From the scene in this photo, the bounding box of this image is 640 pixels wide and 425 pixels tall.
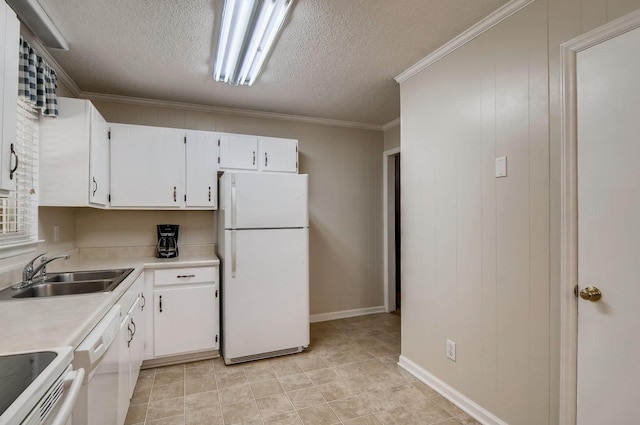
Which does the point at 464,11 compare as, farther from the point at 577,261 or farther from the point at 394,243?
the point at 394,243

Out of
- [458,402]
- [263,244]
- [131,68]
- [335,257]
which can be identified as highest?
[131,68]

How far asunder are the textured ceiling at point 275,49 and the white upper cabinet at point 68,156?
452 mm

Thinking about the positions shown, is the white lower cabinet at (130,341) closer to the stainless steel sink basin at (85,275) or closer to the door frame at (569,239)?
the stainless steel sink basin at (85,275)

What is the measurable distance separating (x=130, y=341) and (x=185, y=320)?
2.31ft

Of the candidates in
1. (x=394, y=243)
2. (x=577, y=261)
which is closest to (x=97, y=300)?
(x=577, y=261)

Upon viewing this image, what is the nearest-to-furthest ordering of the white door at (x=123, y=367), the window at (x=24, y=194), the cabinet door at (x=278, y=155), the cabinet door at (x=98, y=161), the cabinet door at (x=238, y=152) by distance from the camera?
the white door at (x=123, y=367)
the window at (x=24, y=194)
the cabinet door at (x=98, y=161)
the cabinet door at (x=238, y=152)
the cabinet door at (x=278, y=155)

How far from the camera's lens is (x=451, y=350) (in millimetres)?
2201

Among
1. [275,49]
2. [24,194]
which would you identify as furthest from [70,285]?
[275,49]

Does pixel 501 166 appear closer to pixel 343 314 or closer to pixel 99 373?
pixel 99 373

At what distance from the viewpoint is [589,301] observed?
1.45 metres

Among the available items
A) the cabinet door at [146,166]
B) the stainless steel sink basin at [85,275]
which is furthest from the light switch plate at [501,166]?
the cabinet door at [146,166]

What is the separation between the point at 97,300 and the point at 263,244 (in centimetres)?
145

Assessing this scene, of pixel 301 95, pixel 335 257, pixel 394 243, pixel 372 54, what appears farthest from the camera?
pixel 394 243

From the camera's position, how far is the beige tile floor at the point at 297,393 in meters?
2.03
